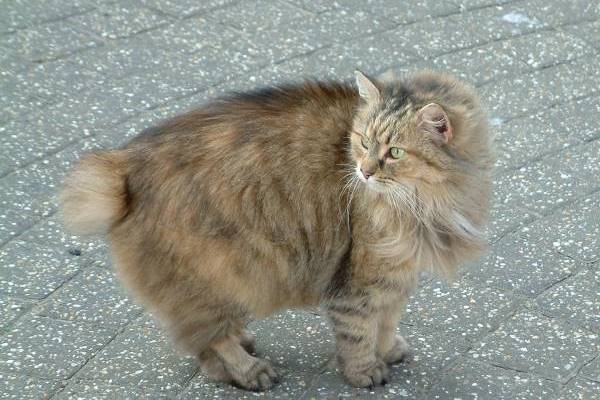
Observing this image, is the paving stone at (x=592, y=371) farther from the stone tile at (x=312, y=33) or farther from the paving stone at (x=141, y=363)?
the stone tile at (x=312, y=33)

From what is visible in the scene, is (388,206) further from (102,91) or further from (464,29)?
(464,29)

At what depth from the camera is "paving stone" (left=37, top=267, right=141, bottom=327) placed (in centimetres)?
374

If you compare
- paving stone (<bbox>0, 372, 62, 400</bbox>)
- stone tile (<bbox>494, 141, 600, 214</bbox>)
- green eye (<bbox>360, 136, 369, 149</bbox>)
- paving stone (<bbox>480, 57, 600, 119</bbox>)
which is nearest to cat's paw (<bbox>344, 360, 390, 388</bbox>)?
green eye (<bbox>360, 136, 369, 149</bbox>)

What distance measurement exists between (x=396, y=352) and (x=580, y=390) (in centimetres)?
66

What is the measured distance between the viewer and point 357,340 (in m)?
3.33

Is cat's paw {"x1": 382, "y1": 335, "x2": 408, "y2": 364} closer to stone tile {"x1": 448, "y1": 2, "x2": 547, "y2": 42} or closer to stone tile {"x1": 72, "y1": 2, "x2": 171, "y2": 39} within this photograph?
stone tile {"x1": 448, "y1": 2, "x2": 547, "y2": 42}

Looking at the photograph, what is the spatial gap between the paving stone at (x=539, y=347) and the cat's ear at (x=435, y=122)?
0.94 m

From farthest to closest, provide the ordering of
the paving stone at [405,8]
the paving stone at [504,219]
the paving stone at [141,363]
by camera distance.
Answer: the paving stone at [405,8] < the paving stone at [504,219] < the paving stone at [141,363]

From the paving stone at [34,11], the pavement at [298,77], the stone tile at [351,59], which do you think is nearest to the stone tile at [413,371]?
the pavement at [298,77]

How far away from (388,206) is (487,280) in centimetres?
94

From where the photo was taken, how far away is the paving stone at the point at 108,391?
3359mm

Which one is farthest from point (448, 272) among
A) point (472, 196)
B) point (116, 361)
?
point (116, 361)

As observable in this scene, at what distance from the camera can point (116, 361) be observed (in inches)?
139

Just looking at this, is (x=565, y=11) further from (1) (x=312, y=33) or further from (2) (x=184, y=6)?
(2) (x=184, y=6)
